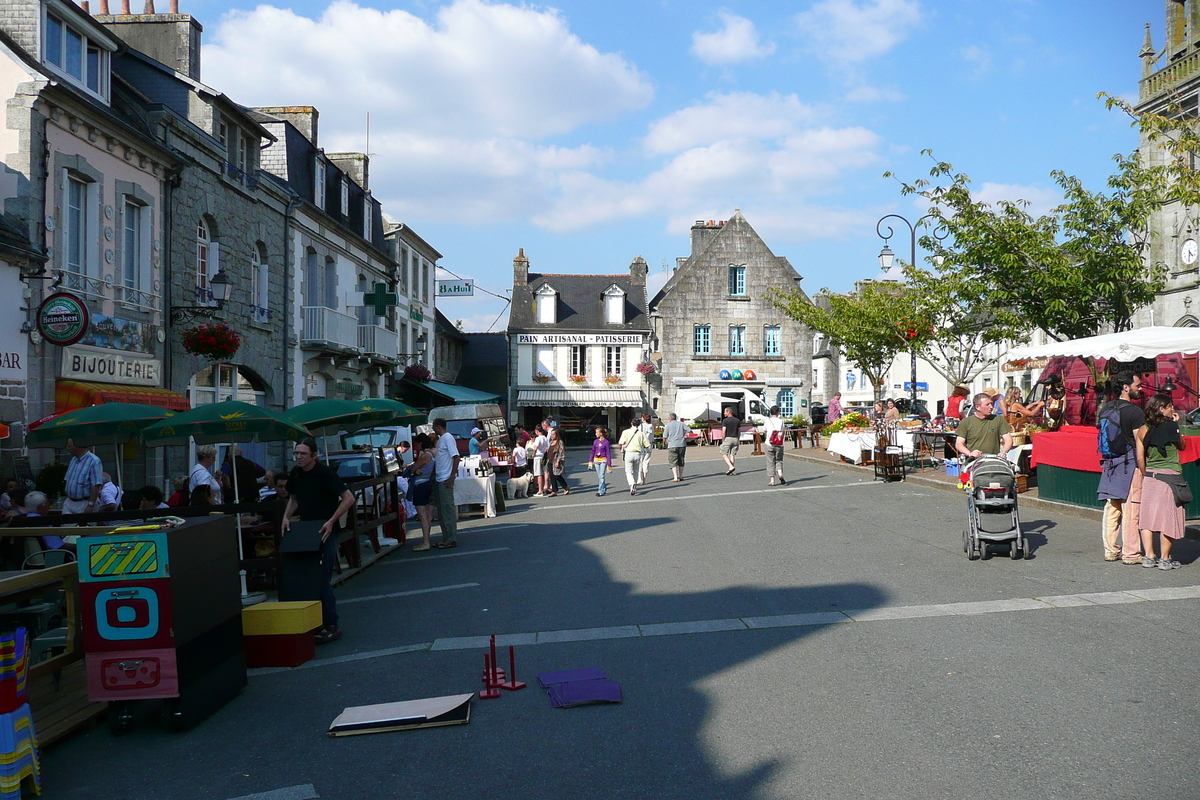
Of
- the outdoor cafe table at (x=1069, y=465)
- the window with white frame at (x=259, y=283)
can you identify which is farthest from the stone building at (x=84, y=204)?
the outdoor cafe table at (x=1069, y=465)

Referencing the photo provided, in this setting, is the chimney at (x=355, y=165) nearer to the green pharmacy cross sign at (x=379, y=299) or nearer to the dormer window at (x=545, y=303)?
the green pharmacy cross sign at (x=379, y=299)

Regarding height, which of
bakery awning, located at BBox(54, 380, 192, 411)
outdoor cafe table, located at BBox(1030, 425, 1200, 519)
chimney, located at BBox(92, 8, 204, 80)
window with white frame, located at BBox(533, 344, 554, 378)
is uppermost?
chimney, located at BBox(92, 8, 204, 80)

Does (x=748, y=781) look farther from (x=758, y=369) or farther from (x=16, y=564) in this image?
(x=758, y=369)

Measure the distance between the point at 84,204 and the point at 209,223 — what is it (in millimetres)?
4432

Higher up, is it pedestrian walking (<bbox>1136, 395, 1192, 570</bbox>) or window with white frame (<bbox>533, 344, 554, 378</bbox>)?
window with white frame (<bbox>533, 344, 554, 378</bbox>)

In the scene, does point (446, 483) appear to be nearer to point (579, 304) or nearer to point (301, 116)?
point (301, 116)

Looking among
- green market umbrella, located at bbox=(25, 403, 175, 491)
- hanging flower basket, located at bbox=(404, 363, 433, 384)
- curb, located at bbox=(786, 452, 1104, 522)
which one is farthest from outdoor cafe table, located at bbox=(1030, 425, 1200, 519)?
A: hanging flower basket, located at bbox=(404, 363, 433, 384)

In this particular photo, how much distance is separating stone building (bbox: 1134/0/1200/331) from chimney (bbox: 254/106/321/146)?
23.7 meters

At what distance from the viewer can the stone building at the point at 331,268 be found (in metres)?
23.9

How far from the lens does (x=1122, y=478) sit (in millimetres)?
8992

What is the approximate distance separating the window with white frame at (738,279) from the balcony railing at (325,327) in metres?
24.8

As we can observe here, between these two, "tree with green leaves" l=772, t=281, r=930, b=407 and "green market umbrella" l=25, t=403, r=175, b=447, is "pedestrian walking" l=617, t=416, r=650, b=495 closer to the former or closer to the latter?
"tree with green leaves" l=772, t=281, r=930, b=407

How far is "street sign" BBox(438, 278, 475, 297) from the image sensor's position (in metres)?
41.5

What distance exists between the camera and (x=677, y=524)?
1393cm
